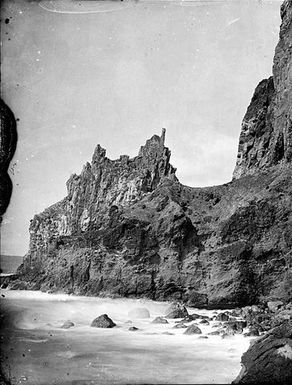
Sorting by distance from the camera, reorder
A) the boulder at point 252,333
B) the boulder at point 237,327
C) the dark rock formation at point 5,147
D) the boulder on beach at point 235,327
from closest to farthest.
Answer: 1. the dark rock formation at point 5,147
2. the boulder at point 252,333
3. the boulder on beach at point 235,327
4. the boulder at point 237,327

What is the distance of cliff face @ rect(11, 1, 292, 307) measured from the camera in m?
24.3

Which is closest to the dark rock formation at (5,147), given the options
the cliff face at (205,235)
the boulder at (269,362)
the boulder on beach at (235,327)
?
the boulder at (269,362)

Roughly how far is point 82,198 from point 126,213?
553 cm

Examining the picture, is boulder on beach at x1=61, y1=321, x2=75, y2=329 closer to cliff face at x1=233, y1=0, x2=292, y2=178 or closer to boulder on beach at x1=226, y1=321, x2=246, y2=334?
boulder on beach at x1=226, y1=321, x2=246, y2=334

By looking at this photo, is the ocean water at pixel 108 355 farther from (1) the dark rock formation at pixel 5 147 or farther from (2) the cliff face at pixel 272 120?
(2) the cliff face at pixel 272 120

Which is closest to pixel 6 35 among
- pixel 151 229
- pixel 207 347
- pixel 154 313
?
pixel 207 347

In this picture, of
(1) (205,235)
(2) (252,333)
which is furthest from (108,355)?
(1) (205,235)

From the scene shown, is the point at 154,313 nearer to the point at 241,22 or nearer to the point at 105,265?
the point at 105,265

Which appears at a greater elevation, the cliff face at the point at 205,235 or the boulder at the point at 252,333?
the cliff face at the point at 205,235

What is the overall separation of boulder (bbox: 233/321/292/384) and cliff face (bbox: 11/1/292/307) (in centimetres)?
1349

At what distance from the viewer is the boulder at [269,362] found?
7895 mm

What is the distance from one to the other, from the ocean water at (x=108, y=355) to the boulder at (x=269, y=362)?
31 centimetres

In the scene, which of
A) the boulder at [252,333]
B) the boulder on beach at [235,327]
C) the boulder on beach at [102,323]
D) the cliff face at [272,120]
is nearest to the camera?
the boulder at [252,333]

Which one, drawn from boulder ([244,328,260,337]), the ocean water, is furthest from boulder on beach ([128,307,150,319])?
boulder ([244,328,260,337])
